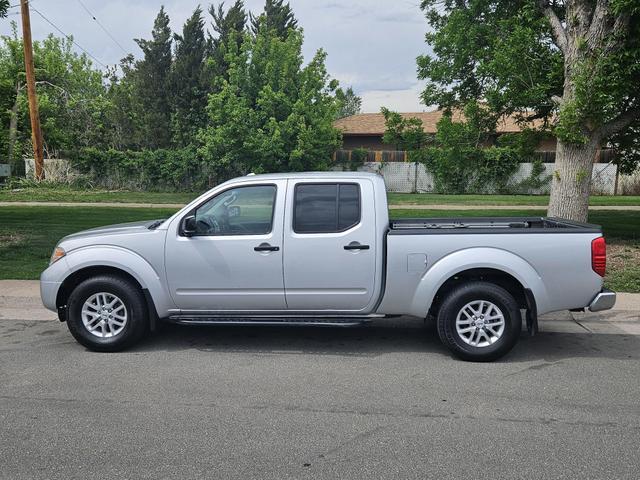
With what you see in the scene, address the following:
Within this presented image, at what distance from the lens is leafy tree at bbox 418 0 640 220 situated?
32.0ft

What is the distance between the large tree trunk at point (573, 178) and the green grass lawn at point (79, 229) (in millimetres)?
1088

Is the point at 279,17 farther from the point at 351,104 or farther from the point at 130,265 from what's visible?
the point at 351,104

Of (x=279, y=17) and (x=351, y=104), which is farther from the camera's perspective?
(x=351, y=104)

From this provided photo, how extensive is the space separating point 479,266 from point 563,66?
711 cm

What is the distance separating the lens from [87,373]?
5.30 meters

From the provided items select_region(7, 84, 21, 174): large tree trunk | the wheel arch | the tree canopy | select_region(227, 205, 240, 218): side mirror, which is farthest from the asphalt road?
select_region(7, 84, 21, 174): large tree trunk

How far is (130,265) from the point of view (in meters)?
5.82

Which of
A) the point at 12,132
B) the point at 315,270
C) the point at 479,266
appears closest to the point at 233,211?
the point at 315,270

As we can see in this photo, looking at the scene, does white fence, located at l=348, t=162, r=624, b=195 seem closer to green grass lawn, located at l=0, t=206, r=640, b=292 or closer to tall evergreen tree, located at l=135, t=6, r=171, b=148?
green grass lawn, located at l=0, t=206, r=640, b=292

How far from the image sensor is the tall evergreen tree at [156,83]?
122 ft

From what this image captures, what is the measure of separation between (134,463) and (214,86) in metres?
34.7

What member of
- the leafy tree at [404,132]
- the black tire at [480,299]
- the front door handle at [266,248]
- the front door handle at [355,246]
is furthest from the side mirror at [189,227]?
the leafy tree at [404,132]

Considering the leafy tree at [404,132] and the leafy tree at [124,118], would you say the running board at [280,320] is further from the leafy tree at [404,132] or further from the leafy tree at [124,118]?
the leafy tree at [124,118]

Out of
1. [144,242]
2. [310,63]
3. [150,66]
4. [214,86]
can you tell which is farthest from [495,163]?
[144,242]
